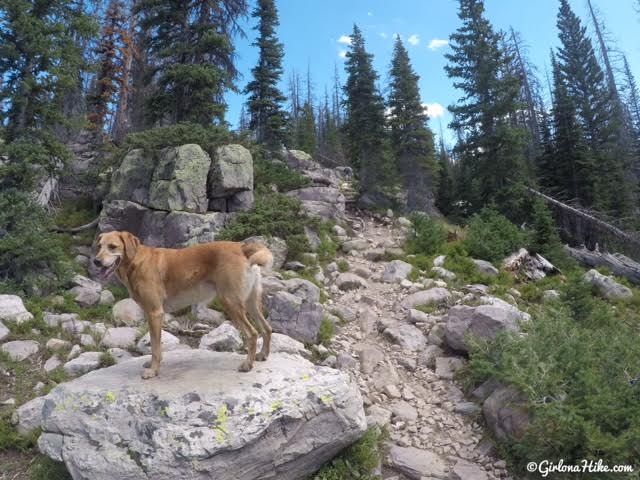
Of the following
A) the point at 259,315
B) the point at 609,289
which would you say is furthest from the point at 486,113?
the point at 259,315

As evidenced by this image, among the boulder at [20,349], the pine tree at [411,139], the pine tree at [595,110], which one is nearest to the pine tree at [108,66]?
the pine tree at [411,139]

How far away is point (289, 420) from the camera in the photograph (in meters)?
4.50

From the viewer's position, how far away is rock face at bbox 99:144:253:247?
11312 mm

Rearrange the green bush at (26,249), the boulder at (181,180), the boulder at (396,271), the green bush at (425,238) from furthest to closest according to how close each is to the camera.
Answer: the green bush at (425,238) → the boulder at (181,180) → the boulder at (396,271) → the green bush at (26,249)

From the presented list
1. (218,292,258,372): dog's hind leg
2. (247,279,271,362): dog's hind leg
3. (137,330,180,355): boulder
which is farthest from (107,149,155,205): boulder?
(218,292,258,372): dog's hind leg

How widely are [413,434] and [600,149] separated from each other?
91.0ft

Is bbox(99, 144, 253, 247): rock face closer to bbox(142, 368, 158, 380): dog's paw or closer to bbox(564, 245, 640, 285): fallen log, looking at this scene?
bbox(142, 368, 158, 380): dog's paw

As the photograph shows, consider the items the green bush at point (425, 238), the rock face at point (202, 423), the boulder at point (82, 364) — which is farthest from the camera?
the green bush at point (425, 238)

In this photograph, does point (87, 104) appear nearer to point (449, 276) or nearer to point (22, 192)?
point (22, 192)

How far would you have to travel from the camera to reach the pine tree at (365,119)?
21016 mm

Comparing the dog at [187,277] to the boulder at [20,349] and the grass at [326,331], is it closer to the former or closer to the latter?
the grass at [326,331]

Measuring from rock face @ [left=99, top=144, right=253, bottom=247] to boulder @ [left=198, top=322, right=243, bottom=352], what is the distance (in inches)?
165

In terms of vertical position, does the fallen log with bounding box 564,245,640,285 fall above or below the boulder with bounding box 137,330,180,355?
above

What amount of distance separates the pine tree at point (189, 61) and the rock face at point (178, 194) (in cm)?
326
